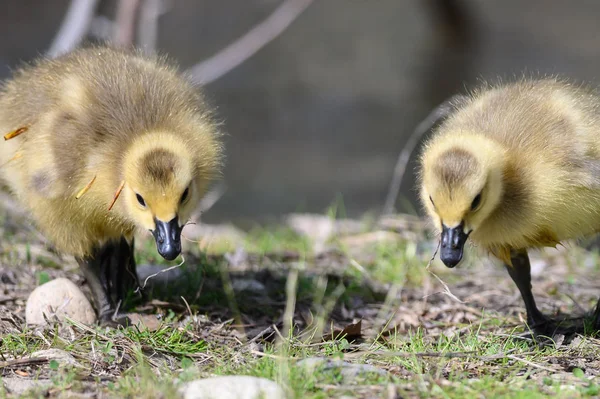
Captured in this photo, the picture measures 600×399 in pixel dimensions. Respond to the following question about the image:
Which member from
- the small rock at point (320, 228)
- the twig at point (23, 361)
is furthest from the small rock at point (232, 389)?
the small rock at point (320, 228)

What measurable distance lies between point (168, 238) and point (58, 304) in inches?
37.3

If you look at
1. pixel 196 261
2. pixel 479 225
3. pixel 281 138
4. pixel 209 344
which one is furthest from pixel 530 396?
pixel 281 138

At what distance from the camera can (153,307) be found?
15.0ft

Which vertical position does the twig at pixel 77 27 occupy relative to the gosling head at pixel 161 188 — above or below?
above

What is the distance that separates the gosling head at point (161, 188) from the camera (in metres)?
3.62

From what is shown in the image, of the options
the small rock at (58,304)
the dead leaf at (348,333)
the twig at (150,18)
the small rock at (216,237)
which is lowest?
the dead leaf at (348,333)

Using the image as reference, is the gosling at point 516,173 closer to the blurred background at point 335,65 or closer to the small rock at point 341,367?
the small rock at point 341,367

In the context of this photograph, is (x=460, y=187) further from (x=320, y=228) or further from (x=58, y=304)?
(x=320, y=228)

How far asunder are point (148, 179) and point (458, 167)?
1.40m

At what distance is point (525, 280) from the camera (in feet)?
14.3

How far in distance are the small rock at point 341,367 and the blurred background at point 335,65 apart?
644cm

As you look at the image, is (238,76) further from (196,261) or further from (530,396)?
(530,396)

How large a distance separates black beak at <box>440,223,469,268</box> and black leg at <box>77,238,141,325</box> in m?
1.82

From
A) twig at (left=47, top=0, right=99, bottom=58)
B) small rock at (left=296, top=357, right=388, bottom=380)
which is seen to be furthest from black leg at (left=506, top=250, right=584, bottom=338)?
twig at (left=47, top=0, right=99, bottom=58)
